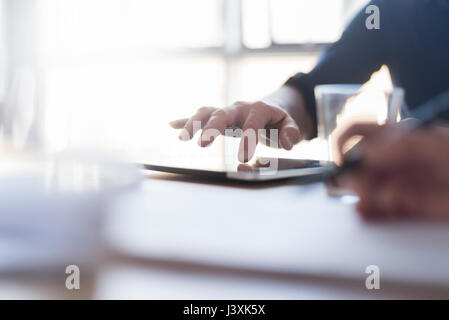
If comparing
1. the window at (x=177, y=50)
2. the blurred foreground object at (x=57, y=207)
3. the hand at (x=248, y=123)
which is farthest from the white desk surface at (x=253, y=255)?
the window at (x=177, y=50)

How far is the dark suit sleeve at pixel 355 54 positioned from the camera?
0.76 m

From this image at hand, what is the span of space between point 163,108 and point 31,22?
1.10 metres

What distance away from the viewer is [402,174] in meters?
0.26

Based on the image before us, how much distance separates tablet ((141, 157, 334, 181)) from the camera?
16.3 inches

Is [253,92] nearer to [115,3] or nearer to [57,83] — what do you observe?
[115,3]

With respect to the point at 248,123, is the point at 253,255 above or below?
below

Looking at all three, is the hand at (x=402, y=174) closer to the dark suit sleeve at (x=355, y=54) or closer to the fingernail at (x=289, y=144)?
the fingernail at (x=289, y=144)

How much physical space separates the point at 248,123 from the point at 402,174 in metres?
0.26

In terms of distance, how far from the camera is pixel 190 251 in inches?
9.0

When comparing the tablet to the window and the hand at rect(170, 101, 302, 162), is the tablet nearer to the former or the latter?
the hand at rect(170, 101, 302, 162)

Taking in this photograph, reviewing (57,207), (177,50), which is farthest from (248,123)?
(177,50)

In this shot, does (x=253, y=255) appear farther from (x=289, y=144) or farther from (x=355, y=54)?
(x=355, y=54)

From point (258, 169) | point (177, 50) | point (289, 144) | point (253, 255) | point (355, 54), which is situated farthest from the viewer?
point (177, 50)
